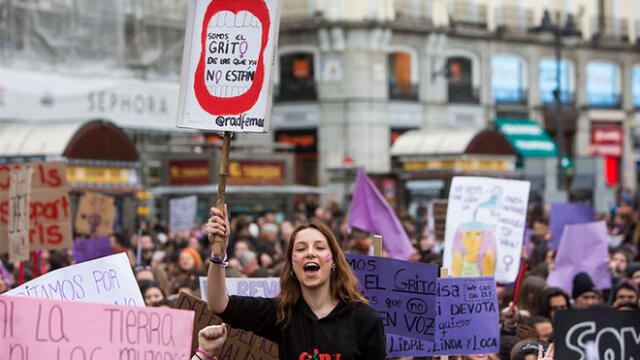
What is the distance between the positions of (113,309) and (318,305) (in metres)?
0.81

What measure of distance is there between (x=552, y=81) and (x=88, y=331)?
37.8 metres

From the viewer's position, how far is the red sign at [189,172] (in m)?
25.5

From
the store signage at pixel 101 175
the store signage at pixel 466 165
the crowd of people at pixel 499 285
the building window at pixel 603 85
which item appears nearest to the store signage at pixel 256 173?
the store signage at pixel 101 175

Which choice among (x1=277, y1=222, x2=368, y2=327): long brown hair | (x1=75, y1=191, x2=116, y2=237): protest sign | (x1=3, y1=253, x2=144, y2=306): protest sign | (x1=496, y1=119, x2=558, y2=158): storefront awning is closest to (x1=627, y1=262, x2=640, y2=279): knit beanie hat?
(x1=3, y1=253, x2=144, y2=306): protest sign

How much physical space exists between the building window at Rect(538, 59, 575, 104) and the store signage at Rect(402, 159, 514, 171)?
9.67 meters

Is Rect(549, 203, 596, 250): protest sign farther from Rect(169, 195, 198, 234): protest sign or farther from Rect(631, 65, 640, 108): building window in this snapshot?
Rect(631, 65, 640, 108): building window

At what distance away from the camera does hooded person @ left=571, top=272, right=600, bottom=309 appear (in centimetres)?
904

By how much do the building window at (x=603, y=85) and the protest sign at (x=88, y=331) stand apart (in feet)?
128

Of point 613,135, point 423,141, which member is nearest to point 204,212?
point 423,141

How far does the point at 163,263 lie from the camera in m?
12.9

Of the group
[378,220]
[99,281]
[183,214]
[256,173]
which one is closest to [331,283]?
[99,281]

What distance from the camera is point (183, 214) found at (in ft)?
60.2

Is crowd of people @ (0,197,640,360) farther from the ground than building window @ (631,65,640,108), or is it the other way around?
building window @ (631,65,640,108)

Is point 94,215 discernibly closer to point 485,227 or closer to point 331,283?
point 485,227
